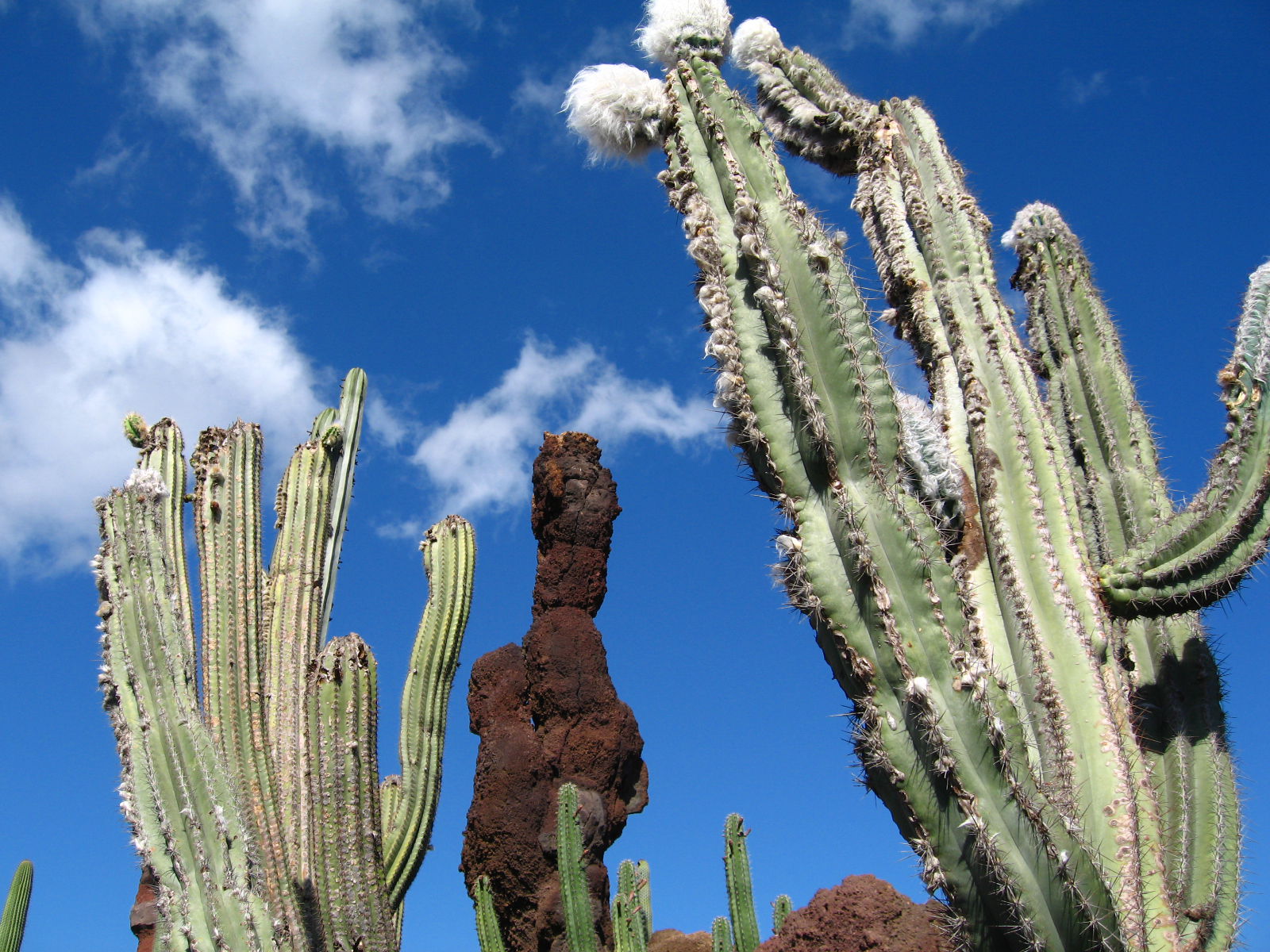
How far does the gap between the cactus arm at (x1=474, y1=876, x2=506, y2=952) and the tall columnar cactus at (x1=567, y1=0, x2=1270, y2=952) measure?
5150 millimetres

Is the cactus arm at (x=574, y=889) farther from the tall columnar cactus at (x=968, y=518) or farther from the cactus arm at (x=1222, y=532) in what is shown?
the cactus arm at (x=1222, y=532)

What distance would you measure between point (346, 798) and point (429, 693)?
1.99 meters

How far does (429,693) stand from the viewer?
24.3 ft


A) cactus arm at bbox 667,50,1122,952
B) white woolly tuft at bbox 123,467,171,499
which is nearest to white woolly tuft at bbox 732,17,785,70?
cactus arm at bbox 667,50,1122,952

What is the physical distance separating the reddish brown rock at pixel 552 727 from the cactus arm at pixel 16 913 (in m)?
3.40

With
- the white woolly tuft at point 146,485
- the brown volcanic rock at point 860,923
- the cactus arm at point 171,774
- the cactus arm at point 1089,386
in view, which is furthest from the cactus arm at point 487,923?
the cactus arm at point 1089,386

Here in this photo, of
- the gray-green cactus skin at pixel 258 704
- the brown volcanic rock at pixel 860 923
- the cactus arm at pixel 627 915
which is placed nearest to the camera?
the brown volcanic rock at pixel 860 923

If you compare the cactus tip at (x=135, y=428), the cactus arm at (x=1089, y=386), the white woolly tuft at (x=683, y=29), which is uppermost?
the cactus tip at (x=135, y=428)

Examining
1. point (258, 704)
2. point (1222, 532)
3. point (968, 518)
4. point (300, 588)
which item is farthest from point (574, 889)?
point (1222, 532)

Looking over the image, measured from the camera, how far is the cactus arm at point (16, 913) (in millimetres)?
5859

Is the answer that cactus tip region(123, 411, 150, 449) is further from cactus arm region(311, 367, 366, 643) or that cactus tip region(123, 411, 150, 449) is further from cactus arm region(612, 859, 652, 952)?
cactus arm region(612, 859, 652, 952)

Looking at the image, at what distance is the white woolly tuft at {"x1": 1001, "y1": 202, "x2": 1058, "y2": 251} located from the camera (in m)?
4.92

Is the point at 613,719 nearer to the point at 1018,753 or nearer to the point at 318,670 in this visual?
the point at 318,670

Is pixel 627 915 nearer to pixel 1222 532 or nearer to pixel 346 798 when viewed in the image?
pixel 346 798
